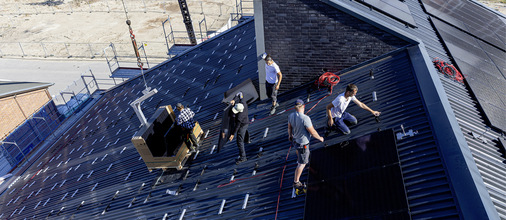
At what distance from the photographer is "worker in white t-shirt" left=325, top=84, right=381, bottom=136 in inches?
289

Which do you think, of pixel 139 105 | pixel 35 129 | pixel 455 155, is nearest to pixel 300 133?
pixel 455 155

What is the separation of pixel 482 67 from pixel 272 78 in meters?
7.29

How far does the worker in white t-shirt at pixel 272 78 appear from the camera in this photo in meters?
9.89

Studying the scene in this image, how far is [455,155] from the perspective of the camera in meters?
5.72

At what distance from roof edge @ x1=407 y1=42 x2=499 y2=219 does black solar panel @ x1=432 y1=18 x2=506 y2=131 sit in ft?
5.45

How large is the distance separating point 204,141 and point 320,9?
236 inches

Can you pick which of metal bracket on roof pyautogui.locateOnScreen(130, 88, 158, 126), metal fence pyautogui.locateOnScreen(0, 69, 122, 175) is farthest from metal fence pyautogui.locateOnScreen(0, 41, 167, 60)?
metal bracket on roof pyautogui.locateOnScreen(130, 88, 158, 126)

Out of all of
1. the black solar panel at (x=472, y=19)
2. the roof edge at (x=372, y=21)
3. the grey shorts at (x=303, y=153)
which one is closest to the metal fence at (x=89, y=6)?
the black solar panel at (x=472, y=19)

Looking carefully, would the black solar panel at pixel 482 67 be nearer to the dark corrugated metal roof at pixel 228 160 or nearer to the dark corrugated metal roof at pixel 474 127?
the dark corrugated metal roof at pixel 474 127

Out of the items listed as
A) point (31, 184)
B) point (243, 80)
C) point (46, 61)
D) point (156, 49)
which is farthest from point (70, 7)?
point (243, 80)

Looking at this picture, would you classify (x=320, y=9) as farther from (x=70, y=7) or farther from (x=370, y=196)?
(x=70, y=7)

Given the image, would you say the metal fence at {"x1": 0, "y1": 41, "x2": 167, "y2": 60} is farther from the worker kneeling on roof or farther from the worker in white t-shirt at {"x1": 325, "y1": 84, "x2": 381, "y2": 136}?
the worker in white t-shirt at {"x1": 325, "y1": 84, "x2": 381, "y2": 136}

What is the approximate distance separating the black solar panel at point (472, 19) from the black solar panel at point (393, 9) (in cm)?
333

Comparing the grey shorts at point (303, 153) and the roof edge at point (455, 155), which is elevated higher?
the roof edge at point (455, 155)
